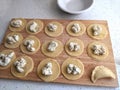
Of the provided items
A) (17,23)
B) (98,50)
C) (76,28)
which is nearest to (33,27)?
(17,23)

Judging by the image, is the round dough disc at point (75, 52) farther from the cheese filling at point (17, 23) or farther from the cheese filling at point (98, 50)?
the cheese filling at point (17, 23)

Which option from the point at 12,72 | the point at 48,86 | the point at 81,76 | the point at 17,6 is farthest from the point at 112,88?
the point at 17,6

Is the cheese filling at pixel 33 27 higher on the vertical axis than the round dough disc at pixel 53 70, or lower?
higher

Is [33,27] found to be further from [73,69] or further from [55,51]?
[73,69]

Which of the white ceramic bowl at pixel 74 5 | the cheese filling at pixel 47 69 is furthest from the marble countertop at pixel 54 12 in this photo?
the cheese filling at pixel 47 69

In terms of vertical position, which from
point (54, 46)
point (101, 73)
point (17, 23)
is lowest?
point (101, 73)

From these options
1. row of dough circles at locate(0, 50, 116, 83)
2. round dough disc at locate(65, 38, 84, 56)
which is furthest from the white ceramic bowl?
row of dough circles at locate(0, 50, 116, 83)

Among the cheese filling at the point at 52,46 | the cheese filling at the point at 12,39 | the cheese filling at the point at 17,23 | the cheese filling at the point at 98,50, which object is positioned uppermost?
the cheese filling at the point at 17,23

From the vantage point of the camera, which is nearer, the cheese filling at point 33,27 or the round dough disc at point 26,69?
the round dough disc at point 26,69
